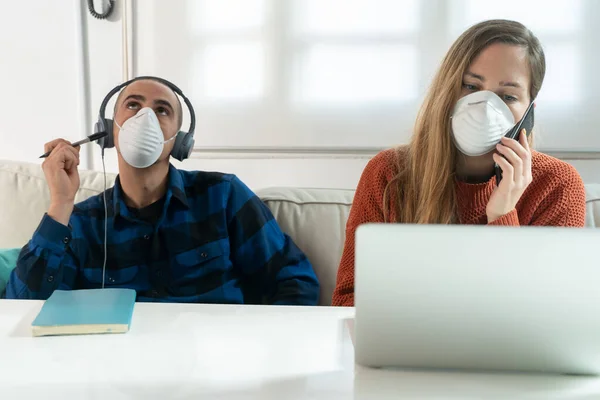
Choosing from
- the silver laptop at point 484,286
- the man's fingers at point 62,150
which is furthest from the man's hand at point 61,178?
the silver laptop at point 484,286

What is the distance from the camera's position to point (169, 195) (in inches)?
60.3

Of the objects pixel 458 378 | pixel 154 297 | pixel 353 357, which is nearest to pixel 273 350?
pixel 353 357

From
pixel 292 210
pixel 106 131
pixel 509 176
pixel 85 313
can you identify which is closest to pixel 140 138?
pixel 106 131

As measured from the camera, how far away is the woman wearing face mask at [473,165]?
4.05ft

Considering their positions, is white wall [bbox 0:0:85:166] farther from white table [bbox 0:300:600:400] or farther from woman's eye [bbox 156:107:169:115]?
white table [bbox 0:300:600:400]

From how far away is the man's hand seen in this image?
4.67 ft

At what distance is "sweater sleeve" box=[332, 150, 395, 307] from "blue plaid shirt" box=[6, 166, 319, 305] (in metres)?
0.21

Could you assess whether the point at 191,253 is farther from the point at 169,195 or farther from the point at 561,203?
the point at 561,203

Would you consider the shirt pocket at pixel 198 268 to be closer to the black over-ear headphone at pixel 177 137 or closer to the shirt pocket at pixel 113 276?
the shirt pocket at pixel 113 276

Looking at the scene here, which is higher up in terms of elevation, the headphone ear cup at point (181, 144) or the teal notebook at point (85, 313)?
the headphone ear cup at point (181, 144)

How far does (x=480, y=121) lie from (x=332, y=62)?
3.20 feet

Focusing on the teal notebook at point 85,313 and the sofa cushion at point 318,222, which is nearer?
the teal notebook at point 85,313

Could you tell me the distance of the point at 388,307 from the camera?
0.64m

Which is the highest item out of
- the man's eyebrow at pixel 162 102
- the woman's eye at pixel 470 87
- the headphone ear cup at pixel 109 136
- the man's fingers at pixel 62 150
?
the woman's eye at pixel 470 87
